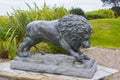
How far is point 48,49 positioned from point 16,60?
262cm

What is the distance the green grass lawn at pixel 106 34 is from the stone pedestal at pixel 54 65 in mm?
5610

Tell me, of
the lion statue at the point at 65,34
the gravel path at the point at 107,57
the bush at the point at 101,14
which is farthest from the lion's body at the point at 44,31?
the bush at the point at 101,14

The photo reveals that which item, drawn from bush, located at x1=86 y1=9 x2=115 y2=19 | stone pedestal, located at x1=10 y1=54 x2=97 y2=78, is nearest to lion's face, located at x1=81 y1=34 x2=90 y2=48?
stone pedestal, located at x1=10 y1=54 x2=97 y2=78

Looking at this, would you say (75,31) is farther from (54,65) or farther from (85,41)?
(54,65)

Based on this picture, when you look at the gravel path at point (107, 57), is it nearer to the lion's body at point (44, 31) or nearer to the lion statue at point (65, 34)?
the lion statue at point (65, 34)

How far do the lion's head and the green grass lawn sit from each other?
587cm

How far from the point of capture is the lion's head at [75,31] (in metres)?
5.11

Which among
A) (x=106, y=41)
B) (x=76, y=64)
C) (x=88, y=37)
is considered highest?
(x=88, y=37)

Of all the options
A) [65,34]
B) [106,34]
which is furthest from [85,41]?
[106,34]


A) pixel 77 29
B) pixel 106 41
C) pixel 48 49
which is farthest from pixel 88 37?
pixel 106 41

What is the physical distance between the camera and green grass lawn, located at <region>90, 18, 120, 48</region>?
11.7 m

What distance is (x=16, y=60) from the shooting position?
5793mm

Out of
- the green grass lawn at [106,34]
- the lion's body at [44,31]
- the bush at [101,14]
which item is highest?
the lion's body at [44,31]

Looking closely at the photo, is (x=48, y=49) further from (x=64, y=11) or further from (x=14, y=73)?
(x=14, y=73)
